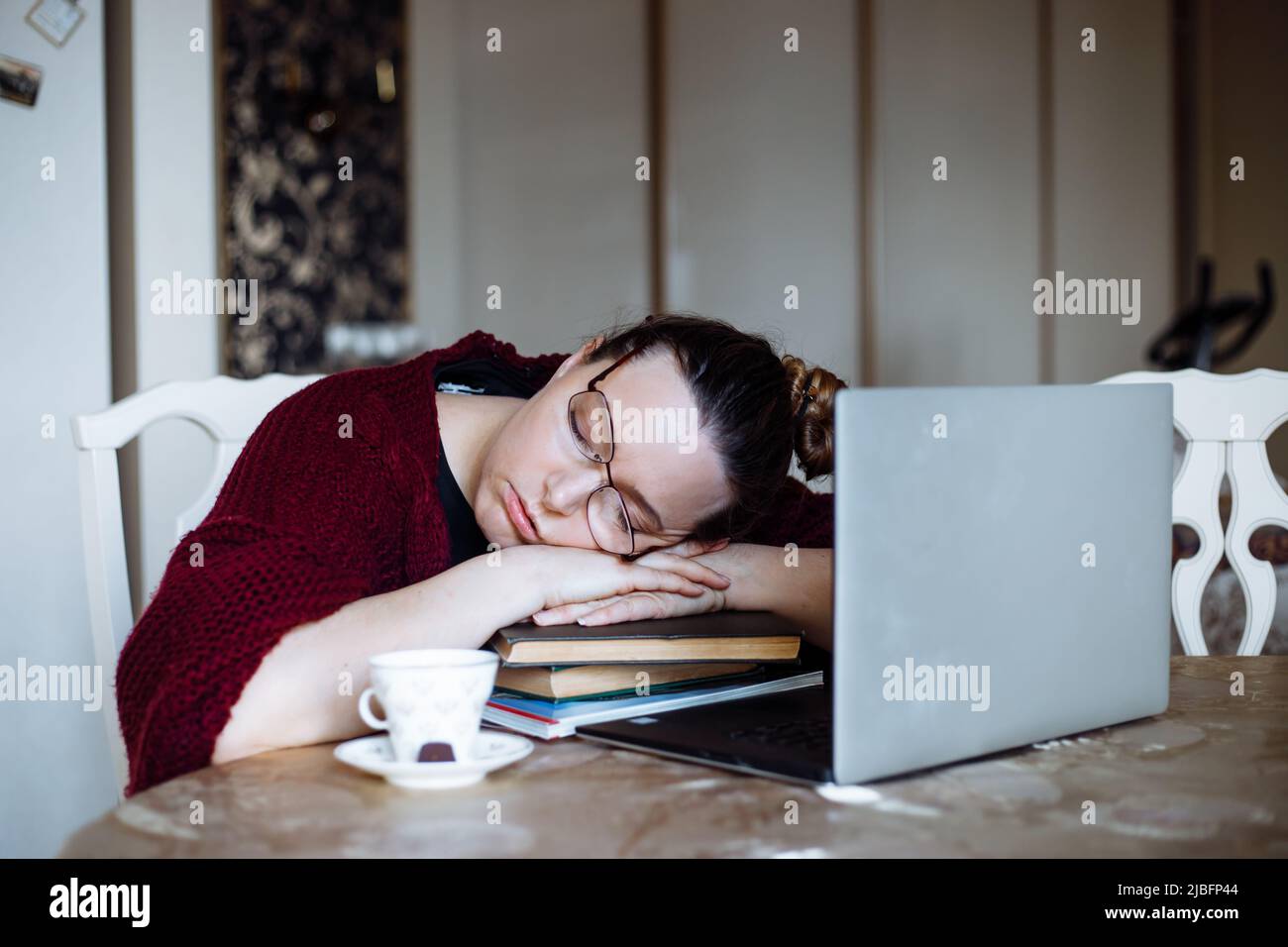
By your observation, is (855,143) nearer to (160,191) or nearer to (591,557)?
(160,191)

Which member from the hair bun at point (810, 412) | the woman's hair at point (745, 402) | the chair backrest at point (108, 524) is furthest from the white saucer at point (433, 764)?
the chair backrest at point (108, 524)

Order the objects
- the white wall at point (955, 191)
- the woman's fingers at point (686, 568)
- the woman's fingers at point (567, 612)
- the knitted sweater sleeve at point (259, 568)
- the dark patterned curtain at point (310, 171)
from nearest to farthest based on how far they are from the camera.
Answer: the knitted sweater sleeve at point (259, 568) < the woman's fingers at point (567, 612) < the woman's fingers at point (686, 568) < the white wall at point (955, 191) < the dark patterned curtain at point (310, 171)

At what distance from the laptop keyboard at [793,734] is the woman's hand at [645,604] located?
21cm

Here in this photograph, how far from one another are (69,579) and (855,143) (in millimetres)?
3211

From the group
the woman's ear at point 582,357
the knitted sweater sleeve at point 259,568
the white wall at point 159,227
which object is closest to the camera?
the knitted sweater sleeve at point 259,568

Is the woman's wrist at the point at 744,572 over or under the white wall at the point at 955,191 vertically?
under

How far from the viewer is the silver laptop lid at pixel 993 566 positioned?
66cm

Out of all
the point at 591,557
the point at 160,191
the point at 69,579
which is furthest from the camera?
the point at 160,191

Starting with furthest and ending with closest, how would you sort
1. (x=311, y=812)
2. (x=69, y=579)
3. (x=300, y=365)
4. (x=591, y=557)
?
(x=300, y=365), (x=69, y=579), (x=591, y=557), (x=311, y=812)

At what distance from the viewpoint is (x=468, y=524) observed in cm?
135

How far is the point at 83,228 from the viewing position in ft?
6.19

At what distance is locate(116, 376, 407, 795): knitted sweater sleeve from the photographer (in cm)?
84

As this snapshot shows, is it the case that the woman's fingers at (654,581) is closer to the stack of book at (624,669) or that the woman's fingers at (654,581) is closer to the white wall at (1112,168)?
the stack of book at (624,669)

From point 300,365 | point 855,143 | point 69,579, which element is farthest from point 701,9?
point 69,579
